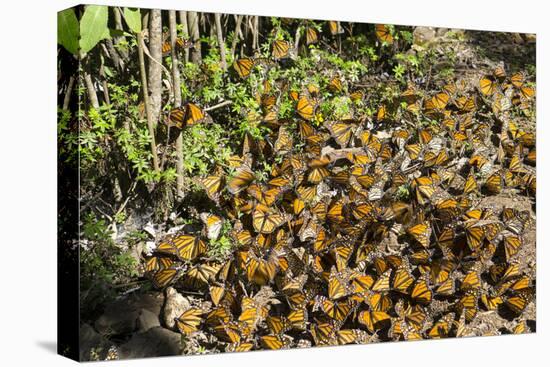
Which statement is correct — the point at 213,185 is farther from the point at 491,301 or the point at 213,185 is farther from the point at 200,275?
the point at 491,301

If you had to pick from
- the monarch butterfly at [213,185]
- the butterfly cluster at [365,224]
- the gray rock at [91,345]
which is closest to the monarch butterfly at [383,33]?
the butterfly cluster at [365,224]

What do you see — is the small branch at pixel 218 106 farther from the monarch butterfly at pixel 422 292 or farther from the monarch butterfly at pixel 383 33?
the monarch butterfly at pixel 422 292

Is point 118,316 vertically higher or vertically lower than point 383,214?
lower

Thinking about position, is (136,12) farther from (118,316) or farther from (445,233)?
(445,233)

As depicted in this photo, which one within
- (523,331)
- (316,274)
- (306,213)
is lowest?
(523,331)

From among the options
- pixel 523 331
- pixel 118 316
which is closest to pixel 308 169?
pixel 118 316

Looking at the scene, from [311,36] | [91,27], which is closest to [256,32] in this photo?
[311,36]

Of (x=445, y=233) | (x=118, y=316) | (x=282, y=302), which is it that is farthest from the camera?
(x=445, y=233)
